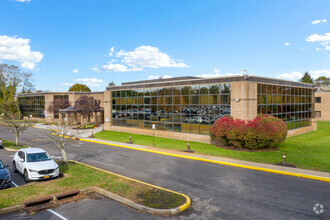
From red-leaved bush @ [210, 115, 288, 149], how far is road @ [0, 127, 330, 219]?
5889mm

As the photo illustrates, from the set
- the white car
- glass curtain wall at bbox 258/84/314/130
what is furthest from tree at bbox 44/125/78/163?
glass curtain wall at bbox 258/84/314/130

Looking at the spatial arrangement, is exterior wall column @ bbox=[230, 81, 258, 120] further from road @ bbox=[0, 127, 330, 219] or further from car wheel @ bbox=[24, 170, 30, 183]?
car wheel @ bbox=[24, 170, 30, 183]

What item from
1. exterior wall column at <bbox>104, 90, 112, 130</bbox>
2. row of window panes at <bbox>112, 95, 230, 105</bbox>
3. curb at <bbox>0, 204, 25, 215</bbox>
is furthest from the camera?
exterior wall column at <bbox>104, 90, 112, 130</bbox>

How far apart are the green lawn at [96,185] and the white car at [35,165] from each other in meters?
0.46

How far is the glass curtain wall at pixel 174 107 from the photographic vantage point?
26.6m

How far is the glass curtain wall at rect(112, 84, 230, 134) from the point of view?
26562 millimetres

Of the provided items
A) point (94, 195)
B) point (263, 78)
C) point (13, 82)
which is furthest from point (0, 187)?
point (13, 82)

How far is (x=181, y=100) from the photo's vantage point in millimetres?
29969

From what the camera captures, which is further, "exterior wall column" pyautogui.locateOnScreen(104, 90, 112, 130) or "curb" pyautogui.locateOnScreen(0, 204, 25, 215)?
"exterior wall column" pyautogui.locateOnScreen(104, 90, 112, 130)

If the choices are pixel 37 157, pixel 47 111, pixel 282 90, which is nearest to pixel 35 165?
pixel 37 157

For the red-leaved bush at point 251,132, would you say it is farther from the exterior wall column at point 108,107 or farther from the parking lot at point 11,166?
the exterior wall column at point 108,107

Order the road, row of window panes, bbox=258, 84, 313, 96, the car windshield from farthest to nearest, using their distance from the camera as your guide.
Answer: row of window panes, bbox=258, 84, 313, 96 → the car windshield → the road

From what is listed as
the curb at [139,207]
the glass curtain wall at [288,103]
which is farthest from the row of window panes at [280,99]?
the curb at [139,207]

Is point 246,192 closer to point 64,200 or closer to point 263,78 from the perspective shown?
point 64,200
